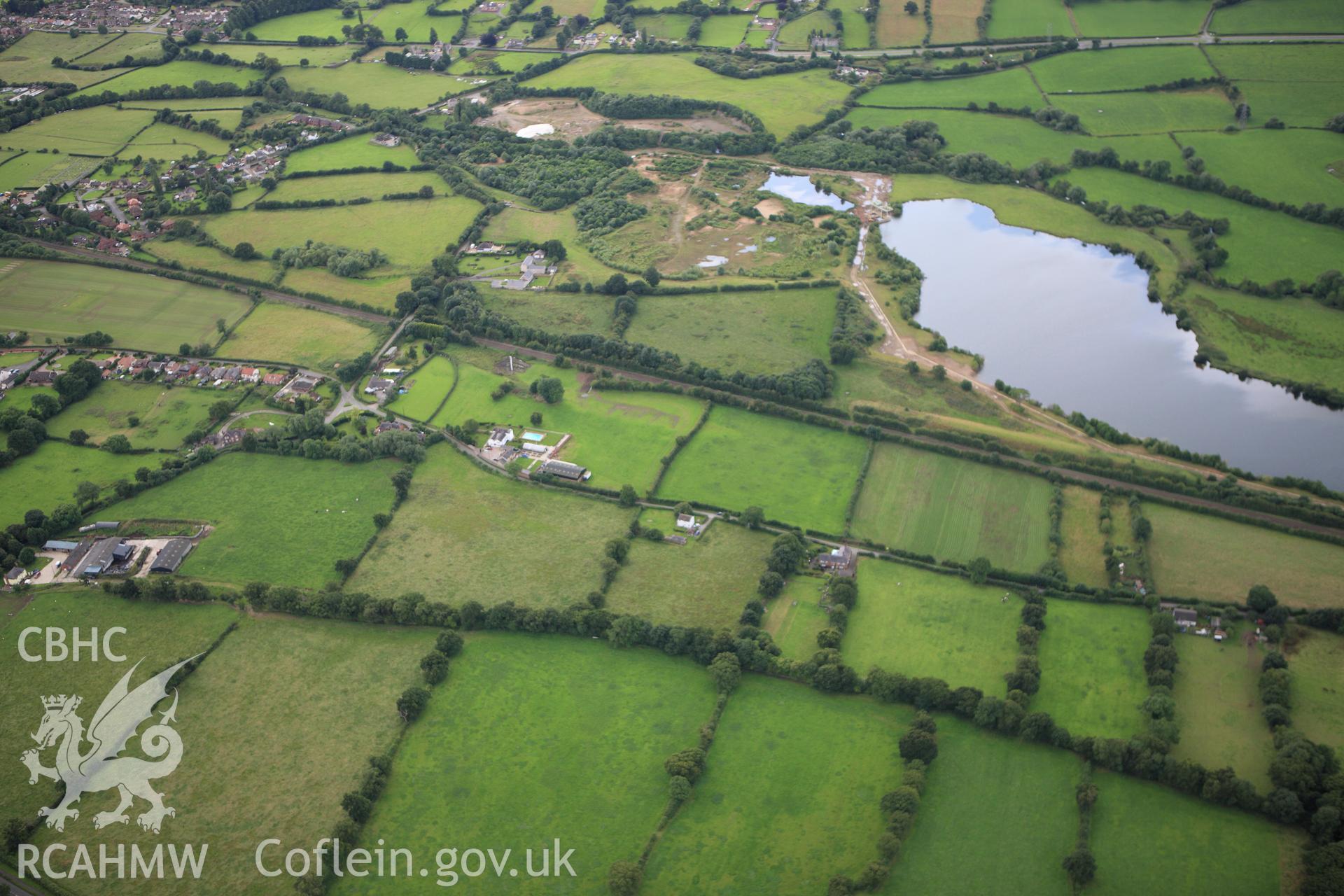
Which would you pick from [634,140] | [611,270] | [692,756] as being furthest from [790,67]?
[692,756]

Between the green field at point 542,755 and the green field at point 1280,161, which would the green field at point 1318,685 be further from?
the green field at point 1280,161

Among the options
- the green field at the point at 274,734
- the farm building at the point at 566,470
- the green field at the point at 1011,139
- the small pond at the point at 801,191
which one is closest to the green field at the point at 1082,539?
the farm building at the point at 566,470

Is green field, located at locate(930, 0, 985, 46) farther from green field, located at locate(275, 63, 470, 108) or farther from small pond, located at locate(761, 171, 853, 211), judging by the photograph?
green field, located at locate(275, 63, 470, 108)

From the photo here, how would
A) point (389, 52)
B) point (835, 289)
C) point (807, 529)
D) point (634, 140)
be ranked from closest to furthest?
point (807, 529) → point (835, 289) → point (634, 140) → point (389, 52)

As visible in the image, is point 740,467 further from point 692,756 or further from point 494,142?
point 494,142

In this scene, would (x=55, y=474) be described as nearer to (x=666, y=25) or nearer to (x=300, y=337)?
(x=300, y=337)

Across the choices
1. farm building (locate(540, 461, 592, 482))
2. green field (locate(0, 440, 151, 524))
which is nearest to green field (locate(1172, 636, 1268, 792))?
farm building (locate(540, 461, 592, 482))
